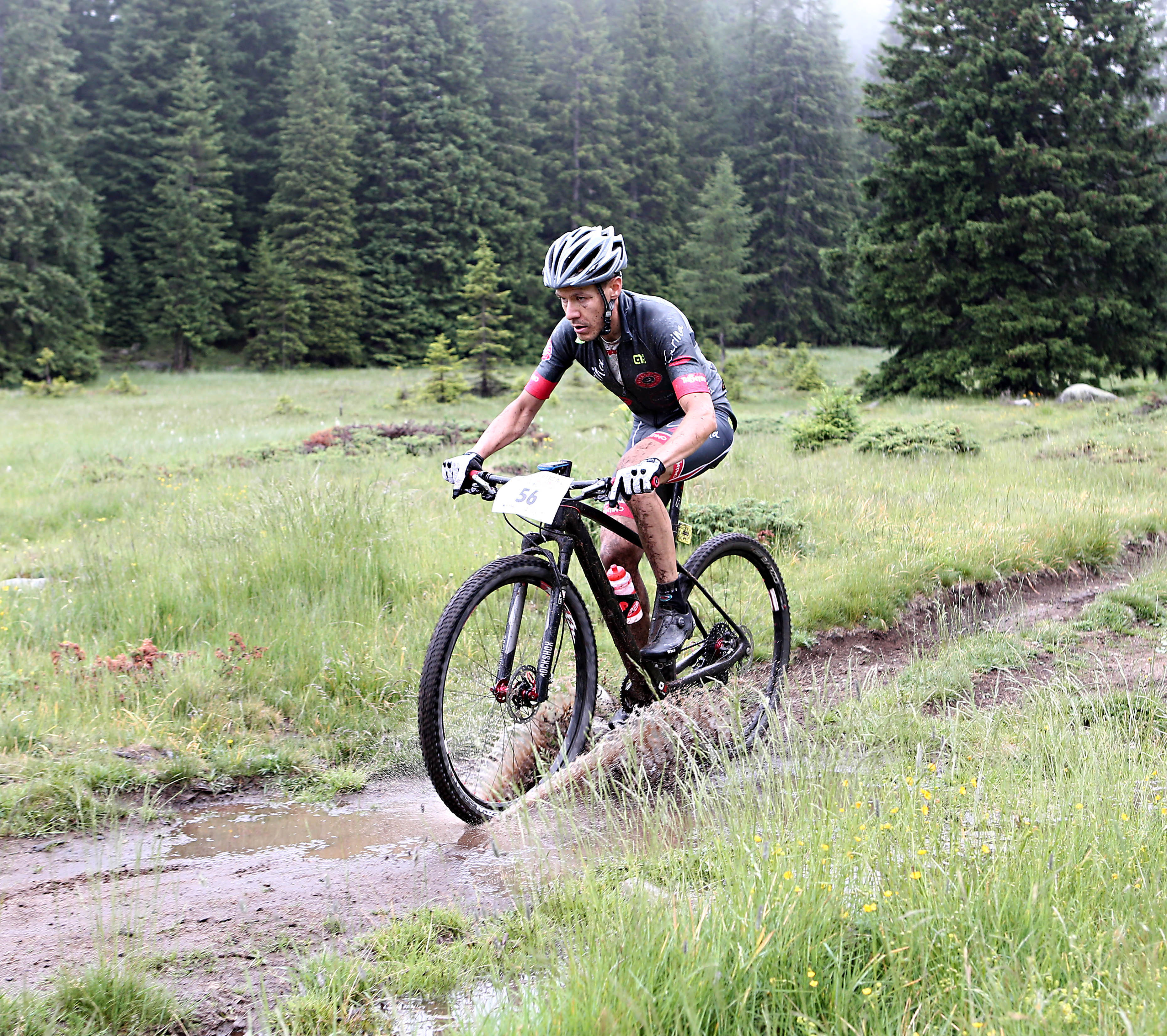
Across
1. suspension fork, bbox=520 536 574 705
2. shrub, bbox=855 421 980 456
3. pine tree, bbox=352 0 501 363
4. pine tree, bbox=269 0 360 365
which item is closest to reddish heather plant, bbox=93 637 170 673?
suspension fork, bbox=520 536 574 705

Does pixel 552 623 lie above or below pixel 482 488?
below

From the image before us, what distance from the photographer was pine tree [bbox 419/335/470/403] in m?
27.0

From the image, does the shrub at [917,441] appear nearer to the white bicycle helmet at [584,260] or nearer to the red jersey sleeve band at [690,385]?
the red jersey sleeve band at [690,385]

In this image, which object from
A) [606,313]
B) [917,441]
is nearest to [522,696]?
[606,313]

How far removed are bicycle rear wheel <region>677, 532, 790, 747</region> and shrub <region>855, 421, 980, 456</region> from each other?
8.07 meters

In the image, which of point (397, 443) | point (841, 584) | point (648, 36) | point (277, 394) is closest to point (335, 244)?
point (277, 394)

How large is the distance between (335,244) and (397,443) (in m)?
31.4

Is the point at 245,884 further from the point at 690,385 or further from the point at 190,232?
the point at 190,232

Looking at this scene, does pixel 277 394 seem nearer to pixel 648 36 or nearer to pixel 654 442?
pixel 654 442

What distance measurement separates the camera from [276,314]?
1683 inches

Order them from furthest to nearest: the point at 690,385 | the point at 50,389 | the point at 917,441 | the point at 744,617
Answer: the point at 50,389
the point at 917,441
the point at 744,617
the point at 690,385

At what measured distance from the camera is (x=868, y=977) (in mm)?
2496

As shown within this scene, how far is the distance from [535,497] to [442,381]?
23.6 meters

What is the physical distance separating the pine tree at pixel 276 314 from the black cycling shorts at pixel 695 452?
39805 millimetres
